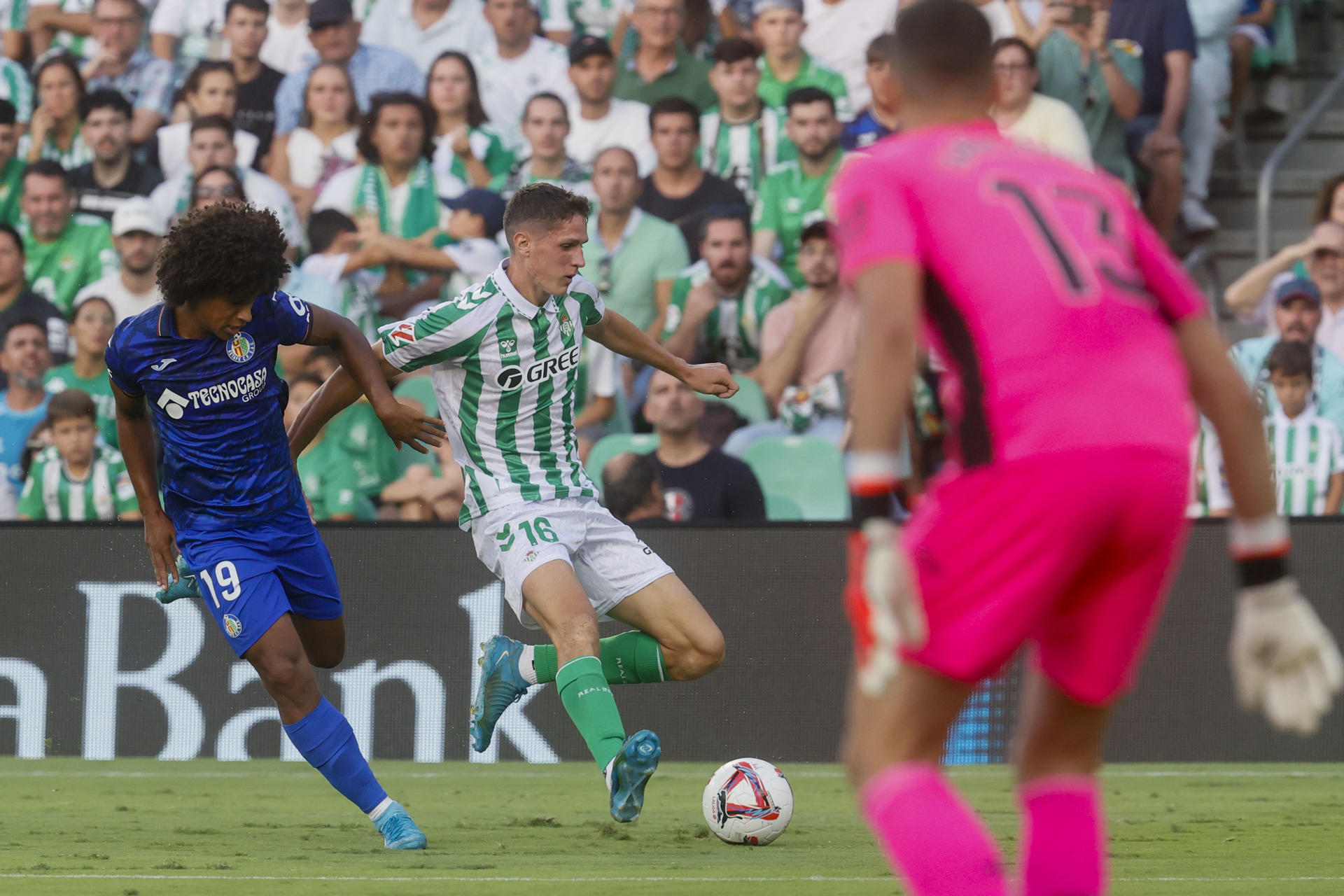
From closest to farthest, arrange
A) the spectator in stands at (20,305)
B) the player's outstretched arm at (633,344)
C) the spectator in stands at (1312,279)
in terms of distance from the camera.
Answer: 1. the player's outstretched arm at (633,344)
2. the spectator in stands at (1312,279)
3. the spectator in stands at (20,305)

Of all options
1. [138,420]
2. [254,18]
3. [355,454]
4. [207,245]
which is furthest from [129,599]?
[254,18]

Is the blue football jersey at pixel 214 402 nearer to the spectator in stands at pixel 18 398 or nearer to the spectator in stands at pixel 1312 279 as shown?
the spectator in stands at pixel 18 398

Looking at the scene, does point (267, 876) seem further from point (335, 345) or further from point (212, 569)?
point (335, 345)

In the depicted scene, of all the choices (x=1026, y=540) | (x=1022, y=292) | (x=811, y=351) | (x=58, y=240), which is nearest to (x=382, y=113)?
(x=58, y=240)

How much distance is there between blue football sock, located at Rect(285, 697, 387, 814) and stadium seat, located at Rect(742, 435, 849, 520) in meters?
4.14

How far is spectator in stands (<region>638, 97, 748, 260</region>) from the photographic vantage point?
10.5m

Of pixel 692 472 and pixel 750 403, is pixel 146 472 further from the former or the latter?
pixel 750 403

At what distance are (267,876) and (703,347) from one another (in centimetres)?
554

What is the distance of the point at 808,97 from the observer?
1050cm

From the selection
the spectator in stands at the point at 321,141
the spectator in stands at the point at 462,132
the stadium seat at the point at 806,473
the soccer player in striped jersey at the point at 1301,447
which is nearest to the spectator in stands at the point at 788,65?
the spectator in stands at the point at 462,132

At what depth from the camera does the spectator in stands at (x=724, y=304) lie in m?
10.0

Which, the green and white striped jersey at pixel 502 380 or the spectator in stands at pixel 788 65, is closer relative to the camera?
the green and white striped jersey at pixel 502 380

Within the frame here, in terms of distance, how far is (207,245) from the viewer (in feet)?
18.3

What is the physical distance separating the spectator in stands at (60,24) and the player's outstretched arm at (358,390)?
733 cm
